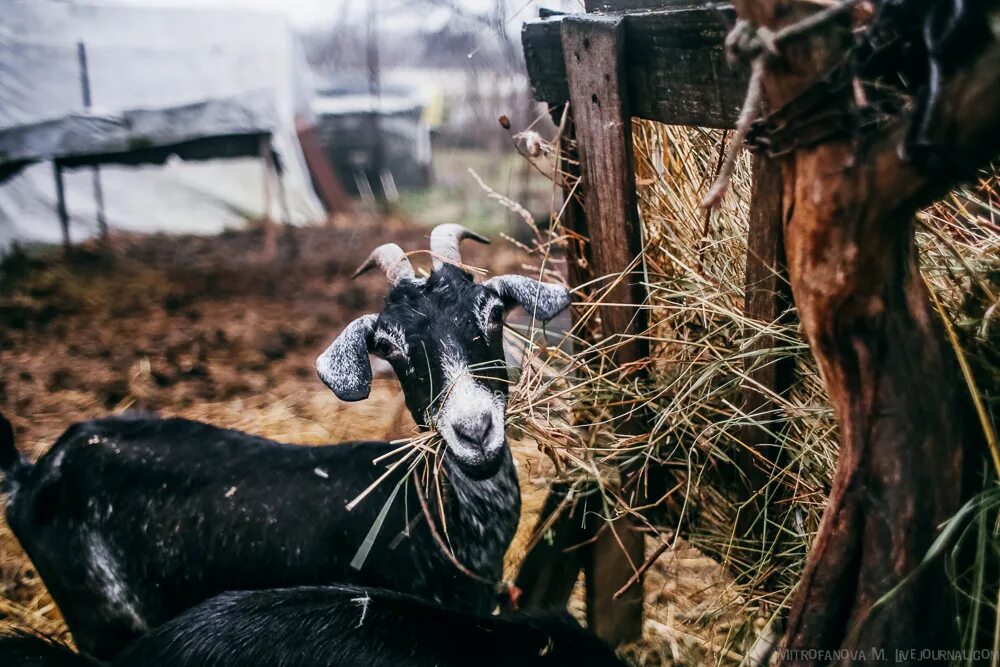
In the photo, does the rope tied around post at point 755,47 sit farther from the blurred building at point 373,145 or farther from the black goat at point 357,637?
the blurred building at point 373,145

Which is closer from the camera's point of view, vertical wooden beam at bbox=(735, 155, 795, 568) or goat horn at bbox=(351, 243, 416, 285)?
vertical wooden beam at bbox=(735, 155, 795, 568)

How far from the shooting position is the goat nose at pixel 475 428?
2.65 m

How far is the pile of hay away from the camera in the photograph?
2391 millimetres

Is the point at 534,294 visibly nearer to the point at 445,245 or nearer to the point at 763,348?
the point at 445,245

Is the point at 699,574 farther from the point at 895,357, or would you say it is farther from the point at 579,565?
the point at 895,357

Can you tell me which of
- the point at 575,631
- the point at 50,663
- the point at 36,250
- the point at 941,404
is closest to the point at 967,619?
the point at 941,404

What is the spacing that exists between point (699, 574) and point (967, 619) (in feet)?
A: 7.60

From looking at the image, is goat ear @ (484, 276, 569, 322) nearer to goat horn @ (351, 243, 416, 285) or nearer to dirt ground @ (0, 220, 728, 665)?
goat horn @ (351, 243, 416, 285)

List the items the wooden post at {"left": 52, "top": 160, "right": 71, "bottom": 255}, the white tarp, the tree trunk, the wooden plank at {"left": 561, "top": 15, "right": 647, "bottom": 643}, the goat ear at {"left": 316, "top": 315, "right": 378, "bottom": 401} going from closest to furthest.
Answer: the tree trunk < the wooden plank at {"left": 561, "top": 15, "right": 647, "bottom": 643} < the goat ear at {"left": 316, "top": 315, "right": 378, "bottom": 401} < the wooden post at {"left": 52, "top": 160, "right": 71, "bottom": 255} < the white tarp

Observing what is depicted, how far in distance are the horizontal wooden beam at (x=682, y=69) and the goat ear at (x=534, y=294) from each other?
764 mm

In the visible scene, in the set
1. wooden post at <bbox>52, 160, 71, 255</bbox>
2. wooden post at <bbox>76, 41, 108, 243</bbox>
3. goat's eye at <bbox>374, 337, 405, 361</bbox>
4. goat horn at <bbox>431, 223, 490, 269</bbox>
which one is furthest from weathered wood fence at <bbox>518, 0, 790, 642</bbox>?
wooden post at <bbox>76, 41, 108, 243</bbox>

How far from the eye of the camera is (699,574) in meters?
3.97

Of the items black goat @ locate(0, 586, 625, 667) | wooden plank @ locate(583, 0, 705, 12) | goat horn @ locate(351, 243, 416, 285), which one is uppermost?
wooden plank @ locate(583, 0, 705, 12)

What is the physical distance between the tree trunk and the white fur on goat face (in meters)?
1.19
